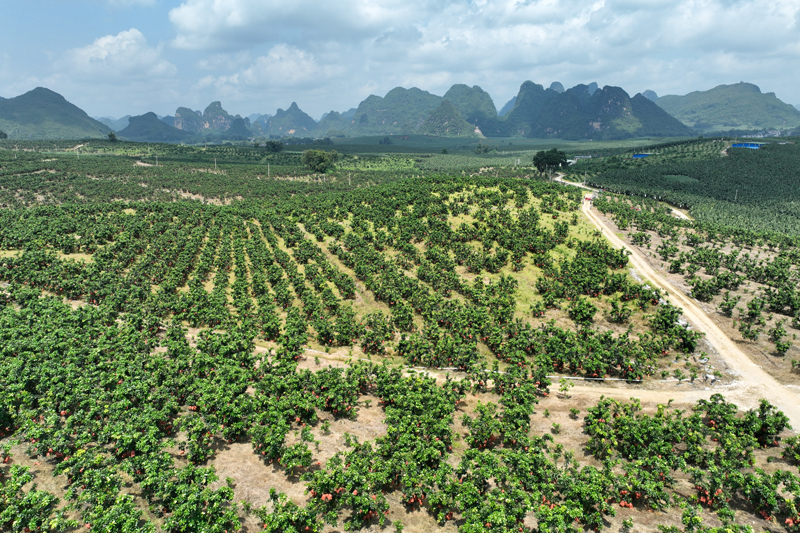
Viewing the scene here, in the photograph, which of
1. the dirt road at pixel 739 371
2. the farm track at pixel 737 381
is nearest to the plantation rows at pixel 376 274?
the farm track at pixel 737 381

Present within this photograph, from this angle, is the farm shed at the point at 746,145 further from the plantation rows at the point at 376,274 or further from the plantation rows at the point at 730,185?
the plantation rows at the point at 376,274

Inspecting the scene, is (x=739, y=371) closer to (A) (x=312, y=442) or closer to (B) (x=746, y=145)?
(A) (x=312, y=442)

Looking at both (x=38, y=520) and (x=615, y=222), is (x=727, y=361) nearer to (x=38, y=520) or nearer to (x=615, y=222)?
(x=615, y=222)

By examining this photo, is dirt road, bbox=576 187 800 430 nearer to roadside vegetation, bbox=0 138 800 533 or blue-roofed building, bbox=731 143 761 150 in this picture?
roadside vegetation, bbox=0 138 800 533

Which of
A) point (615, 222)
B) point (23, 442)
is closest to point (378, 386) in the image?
point (23, 442)

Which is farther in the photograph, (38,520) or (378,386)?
(378,386)

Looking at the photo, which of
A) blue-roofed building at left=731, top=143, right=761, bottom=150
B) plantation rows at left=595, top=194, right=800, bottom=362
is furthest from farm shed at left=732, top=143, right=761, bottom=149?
plantation rows at left=595, top=194, right=800, bottom=362
